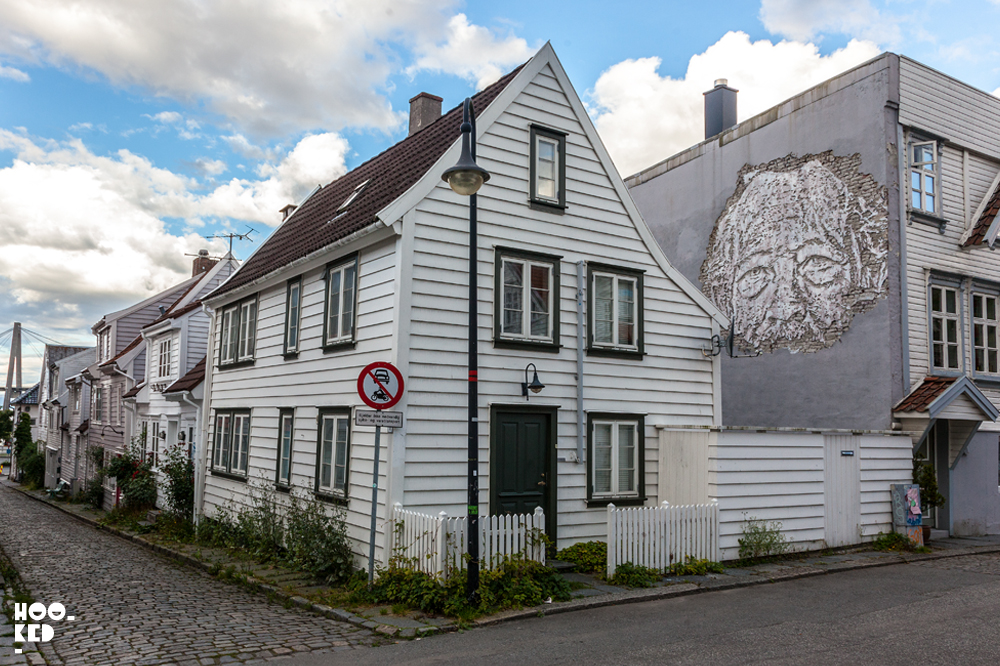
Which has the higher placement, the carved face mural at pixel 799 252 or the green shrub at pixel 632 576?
the carved face mural at pixel 799 252

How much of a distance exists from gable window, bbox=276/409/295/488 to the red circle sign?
16.2ft

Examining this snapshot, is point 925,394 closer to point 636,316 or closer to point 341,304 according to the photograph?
point 636,316

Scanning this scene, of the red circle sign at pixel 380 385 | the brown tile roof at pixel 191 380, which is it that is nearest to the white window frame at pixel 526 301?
the red circle sign at pixel 380 385

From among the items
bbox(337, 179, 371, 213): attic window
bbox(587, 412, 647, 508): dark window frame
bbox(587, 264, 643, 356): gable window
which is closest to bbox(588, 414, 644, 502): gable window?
bbox(587, 412, 647, 508): dark window frame

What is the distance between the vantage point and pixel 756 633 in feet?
27.2

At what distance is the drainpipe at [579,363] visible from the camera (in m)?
12.6

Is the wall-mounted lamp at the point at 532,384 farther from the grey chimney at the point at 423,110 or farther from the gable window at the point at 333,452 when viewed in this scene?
the grey chimney at the point at 423,110

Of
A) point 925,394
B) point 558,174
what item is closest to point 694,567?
point 558,174

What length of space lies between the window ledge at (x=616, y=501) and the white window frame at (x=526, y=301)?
285 cm

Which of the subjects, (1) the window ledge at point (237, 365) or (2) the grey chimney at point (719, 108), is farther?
(2) the grey chimney at point (719, 108)

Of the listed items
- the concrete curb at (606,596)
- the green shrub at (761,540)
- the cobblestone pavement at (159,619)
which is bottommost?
the cobblestone pavement at (159,619)

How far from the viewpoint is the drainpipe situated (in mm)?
12648

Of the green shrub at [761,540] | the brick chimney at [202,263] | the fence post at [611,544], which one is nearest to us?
the fence post at [611,544]

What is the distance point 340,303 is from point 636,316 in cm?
533
